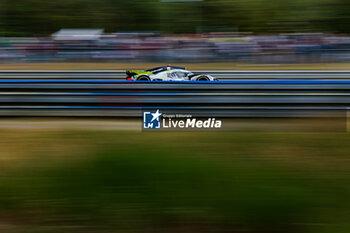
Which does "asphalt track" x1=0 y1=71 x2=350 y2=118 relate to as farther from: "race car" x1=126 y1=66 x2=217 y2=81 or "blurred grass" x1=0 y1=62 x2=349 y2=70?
"blurred grass" x1=0 y1=62 x2=349 y2=70

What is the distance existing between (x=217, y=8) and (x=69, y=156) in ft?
92.8

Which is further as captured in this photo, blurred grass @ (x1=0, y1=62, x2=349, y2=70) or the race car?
blurred grass @ (x1=0, y1=62, x2=349, y2=70)

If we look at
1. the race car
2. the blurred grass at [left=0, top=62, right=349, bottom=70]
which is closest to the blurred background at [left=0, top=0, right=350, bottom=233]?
the race car

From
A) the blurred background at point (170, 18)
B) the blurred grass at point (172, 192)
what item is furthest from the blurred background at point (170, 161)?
the blurred background at point (170, 18)

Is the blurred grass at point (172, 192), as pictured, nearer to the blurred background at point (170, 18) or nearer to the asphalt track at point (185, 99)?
the asphalt track at point (185, 99)

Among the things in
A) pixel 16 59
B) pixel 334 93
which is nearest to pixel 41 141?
pixel 334 93

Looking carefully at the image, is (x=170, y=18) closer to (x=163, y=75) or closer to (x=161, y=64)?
(x=161, y=64)

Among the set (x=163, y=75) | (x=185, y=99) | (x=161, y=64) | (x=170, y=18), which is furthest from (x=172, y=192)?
(x=170, y=18)

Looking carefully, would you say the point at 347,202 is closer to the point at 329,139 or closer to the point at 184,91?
the point at 329,139

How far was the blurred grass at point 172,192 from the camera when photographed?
3.86m

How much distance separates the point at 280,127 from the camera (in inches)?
280

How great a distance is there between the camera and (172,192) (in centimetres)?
414

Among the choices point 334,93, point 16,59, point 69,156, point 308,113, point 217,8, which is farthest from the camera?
point 217,8

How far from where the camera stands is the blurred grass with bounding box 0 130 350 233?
3857 millimetres
